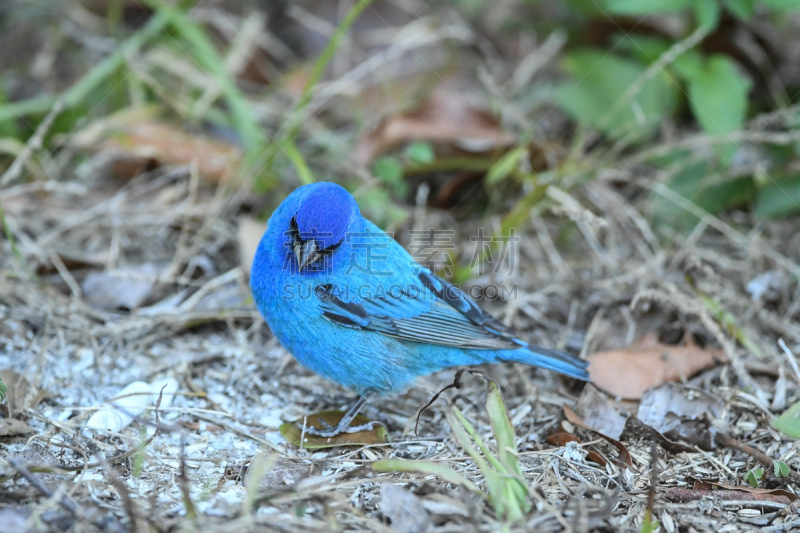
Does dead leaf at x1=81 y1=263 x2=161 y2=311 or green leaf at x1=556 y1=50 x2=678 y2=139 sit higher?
green leaf at x1=556 y1=50 x2=678 y2=139

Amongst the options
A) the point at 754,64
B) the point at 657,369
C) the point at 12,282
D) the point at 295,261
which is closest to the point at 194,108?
the point at 12,282

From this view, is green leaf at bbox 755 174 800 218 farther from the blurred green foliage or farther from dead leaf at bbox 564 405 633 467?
dead leaf at bbox 564 405 633 467

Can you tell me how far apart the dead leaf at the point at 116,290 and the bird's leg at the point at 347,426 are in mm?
1403

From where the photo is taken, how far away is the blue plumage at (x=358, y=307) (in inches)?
134

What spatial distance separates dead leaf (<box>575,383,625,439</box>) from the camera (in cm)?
332

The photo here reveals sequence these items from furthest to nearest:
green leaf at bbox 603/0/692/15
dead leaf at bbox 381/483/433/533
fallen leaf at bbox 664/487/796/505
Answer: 1. green leaf at bbox 603/0/692/15
2. fallen leaf at bbox 664/487/796/505
3. dead leaf at bbox 381/483/433/533

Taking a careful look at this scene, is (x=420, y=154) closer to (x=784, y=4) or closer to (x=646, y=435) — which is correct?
(x=646, y=435)

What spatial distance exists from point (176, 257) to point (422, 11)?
393cm

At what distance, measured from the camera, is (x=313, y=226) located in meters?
3.27

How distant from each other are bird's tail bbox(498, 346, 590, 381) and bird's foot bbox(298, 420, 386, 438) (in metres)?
0.79

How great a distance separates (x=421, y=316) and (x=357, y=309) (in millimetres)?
357

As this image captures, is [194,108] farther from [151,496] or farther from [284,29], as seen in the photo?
[151,496]

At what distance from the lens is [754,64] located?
17.6 feet

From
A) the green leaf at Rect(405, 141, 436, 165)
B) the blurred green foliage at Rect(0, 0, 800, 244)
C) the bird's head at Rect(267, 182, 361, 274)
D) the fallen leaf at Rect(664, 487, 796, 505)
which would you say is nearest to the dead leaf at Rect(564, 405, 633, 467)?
the fallen leaf at Rect(664, 487, 796, 505)
